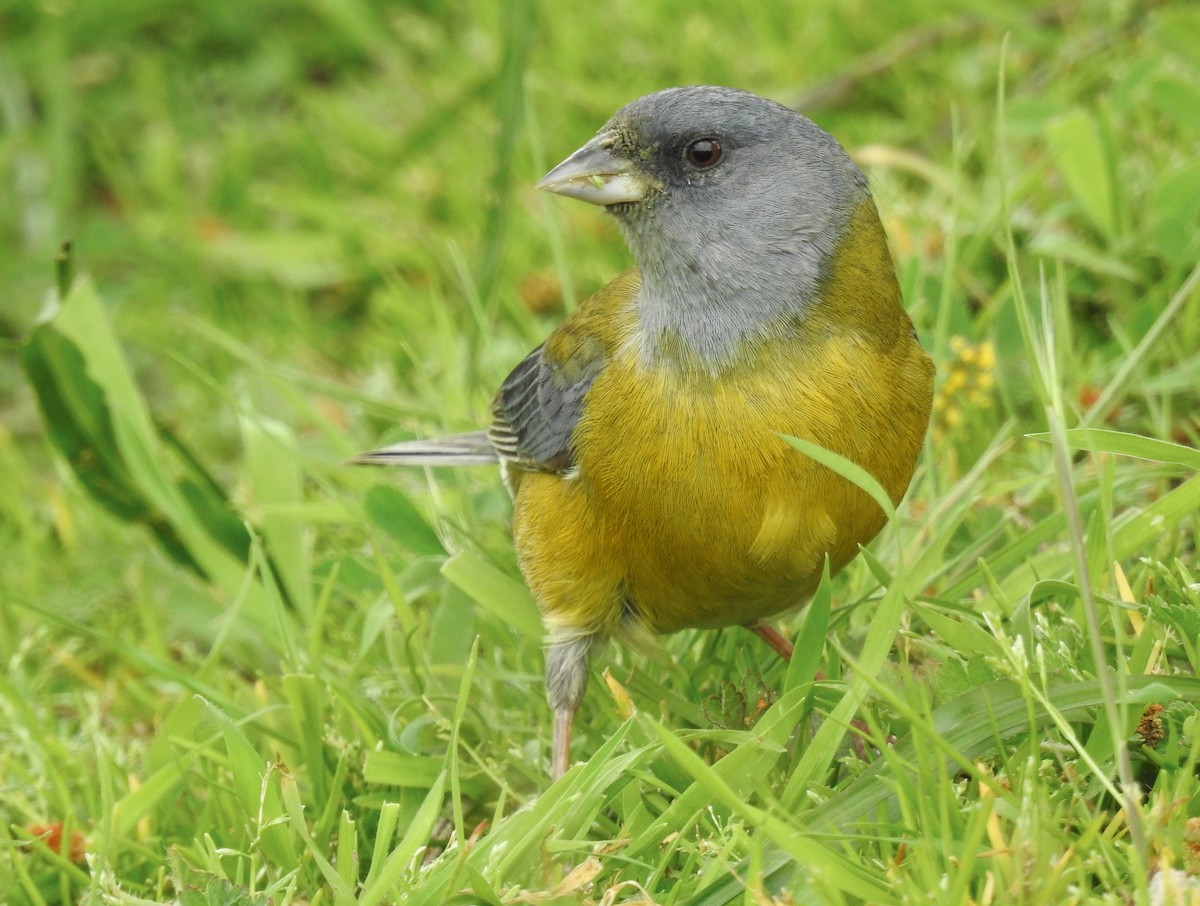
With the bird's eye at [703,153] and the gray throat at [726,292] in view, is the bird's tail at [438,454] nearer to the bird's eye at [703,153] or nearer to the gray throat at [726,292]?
the gray throat at [726,292]

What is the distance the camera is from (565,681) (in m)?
3.14

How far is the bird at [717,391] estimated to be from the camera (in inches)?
113

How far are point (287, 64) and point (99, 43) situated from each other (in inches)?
34.6

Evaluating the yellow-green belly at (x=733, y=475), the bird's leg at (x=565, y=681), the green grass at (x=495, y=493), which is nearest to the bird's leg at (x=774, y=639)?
the green grass at (x=495, y=493)

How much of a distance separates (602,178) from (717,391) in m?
0.55

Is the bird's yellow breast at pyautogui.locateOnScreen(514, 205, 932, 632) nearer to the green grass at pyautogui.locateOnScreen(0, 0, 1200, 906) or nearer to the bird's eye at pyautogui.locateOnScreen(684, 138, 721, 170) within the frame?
the green grass at pyautogui.locateOnScreen(0, 0, 1200, 906)

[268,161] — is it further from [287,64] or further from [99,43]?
[99,43]

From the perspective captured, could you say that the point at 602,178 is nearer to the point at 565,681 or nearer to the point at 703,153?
the point at 703,153

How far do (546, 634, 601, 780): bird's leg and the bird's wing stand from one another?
15.0 inches

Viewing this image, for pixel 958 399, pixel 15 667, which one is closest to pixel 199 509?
pixel 15 667

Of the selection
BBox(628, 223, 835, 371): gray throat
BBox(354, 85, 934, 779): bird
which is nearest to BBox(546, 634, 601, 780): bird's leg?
BBox(354, 85, 934, 779): bird

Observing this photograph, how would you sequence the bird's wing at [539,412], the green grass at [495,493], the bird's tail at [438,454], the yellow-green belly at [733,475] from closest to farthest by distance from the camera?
the green grass at [495,493] → the yellow-green belly at [733,475] → the bird's wing at [539,412] → the bird's tail at [438,454]

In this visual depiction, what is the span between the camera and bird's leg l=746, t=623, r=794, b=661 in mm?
3426

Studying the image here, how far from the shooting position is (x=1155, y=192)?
13.2 ft
